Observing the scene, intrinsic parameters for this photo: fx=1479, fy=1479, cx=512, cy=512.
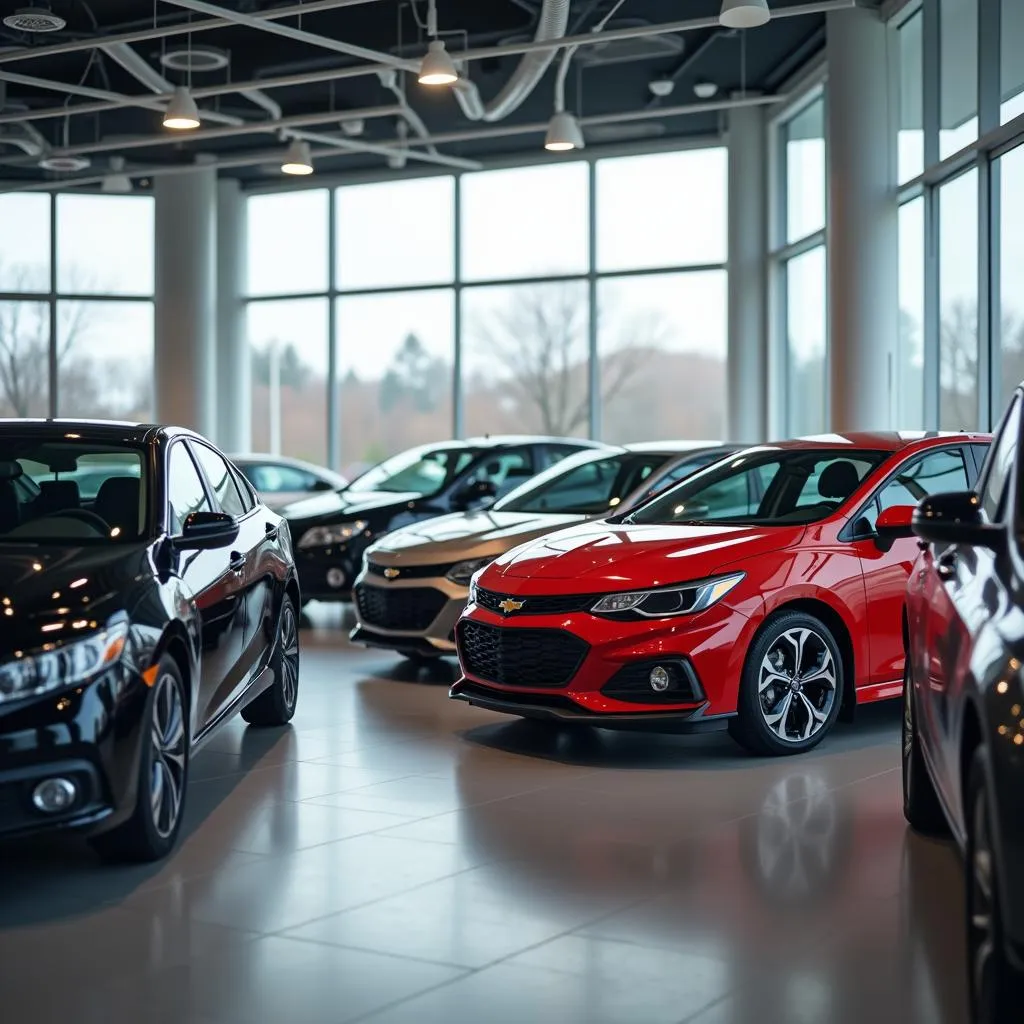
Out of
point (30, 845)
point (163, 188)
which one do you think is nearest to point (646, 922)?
point (30, 845)

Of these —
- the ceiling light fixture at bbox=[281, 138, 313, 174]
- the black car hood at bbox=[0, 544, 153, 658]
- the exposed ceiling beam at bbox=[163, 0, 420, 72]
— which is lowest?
the black car hood at bbox=[0, 544, 153, 658]

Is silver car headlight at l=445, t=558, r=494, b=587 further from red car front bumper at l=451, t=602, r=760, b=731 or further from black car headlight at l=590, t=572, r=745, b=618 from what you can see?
black car headlight at l=590, t=572, r=745, b=618

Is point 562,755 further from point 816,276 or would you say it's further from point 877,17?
point 816,276

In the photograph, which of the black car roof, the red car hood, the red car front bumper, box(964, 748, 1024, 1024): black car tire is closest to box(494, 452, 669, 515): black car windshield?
the red car hood

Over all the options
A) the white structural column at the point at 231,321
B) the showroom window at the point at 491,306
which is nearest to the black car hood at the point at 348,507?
the showroom window at the point at 491,306

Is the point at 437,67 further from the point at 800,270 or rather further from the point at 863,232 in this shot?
the point at 800,270

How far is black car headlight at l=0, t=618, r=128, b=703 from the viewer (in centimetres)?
382

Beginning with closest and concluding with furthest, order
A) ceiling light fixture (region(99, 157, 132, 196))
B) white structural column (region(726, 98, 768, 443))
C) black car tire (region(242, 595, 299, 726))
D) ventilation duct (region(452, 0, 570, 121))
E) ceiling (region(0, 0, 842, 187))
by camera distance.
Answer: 1. black car tire (region(242, 595, 299, 726))
2. ventilation duct (region(452, 0, 570, 121))
3. ceiling (region(0, 0, 842, 187))
4. white structural column (region(726, 98, 768, 443))
5. ceiling light fixture (region(99, 157, 132, 196))

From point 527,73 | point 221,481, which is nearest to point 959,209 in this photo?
point 527,73

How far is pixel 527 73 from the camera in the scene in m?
13.5

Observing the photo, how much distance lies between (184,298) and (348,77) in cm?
555

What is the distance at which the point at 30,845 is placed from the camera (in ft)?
15.2

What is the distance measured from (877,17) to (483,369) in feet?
26.2

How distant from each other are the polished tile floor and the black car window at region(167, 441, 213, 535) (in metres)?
1.04
